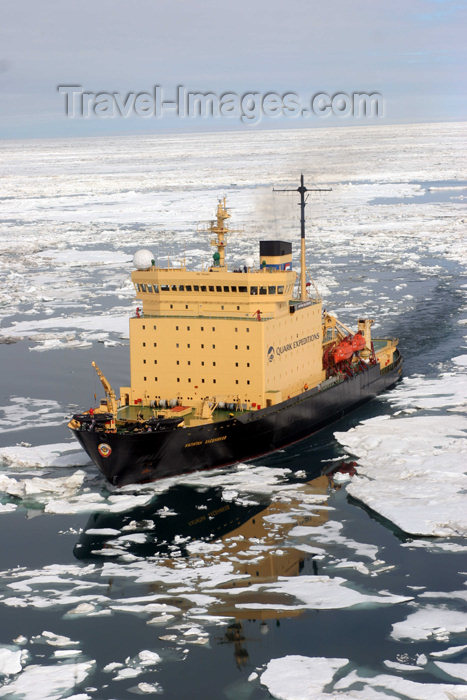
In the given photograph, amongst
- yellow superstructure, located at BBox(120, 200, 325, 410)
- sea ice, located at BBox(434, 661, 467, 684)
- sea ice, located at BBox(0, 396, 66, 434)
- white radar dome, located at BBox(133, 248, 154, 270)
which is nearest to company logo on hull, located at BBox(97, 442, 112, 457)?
yellow superstructure, located at BBox(120, 200, 325, 410)

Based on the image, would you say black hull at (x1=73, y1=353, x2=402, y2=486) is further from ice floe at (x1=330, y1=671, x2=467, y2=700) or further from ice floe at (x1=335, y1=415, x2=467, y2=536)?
ice floe at (x1=330, y1=671, x2=467, y2=700)

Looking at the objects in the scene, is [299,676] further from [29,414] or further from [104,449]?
[29,414]

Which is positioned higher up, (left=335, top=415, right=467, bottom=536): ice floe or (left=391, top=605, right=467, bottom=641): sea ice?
(left=335, top=415, right=467, bottom=536): ice floe

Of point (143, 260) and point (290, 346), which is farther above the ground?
point (143, 260)

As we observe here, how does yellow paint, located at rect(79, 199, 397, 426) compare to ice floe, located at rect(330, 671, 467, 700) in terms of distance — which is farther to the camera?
yellow paint, located at rect(79, 199, 397, 426)

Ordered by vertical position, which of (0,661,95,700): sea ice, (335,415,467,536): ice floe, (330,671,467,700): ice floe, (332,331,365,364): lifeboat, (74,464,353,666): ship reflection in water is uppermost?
(332,331,365,364): lifeboat

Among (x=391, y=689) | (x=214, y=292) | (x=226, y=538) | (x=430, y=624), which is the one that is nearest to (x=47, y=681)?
(x=391, y=689)

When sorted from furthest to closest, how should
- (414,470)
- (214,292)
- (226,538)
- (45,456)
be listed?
(214,292)
(45,456)
(414,470)
(226,538)
